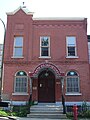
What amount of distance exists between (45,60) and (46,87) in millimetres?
2451

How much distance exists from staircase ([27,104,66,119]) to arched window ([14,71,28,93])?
2.24 m

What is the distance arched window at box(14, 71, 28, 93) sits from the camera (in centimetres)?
1962

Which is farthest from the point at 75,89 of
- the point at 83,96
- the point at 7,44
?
the point at 7,44

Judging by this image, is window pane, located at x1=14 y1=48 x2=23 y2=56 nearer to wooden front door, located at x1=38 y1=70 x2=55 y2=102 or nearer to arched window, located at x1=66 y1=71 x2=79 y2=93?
wooden front door, located at x1=38 y1=70 x2=55 y2=102

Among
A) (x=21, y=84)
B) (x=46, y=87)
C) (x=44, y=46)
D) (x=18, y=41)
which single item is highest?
(x=18, y=41)

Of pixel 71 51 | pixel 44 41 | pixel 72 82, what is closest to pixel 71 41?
pixel 71 51

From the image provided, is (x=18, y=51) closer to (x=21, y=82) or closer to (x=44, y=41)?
(x=44, y=41)

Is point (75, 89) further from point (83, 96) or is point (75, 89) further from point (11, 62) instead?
point (11, 62)

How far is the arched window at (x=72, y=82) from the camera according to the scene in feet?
64.3

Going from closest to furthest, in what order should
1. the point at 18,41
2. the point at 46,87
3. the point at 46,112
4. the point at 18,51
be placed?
the point at 46,112, the point at 46,87, the point at 18,51, the point at 18,41

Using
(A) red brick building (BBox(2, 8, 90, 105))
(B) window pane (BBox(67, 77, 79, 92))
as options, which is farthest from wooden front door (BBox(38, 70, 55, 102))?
(B) window pane (BBox(67, 77, 79, 92))

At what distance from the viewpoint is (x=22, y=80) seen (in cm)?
1981

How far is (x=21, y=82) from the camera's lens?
19.8 meters

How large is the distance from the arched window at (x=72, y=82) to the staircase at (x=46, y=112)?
2.43 meters
